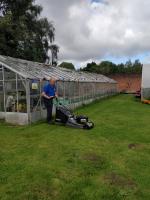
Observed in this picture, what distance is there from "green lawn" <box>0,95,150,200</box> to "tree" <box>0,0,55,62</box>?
38.8 ft

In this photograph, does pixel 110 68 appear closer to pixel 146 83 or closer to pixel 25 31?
pixel 146 83

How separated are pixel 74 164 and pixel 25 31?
16.4 metres

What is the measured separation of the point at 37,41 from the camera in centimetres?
2219

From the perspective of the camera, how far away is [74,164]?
17.0ft

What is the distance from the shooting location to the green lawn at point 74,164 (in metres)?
4.00

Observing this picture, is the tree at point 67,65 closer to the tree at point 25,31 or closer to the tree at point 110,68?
the tree at point 110,68

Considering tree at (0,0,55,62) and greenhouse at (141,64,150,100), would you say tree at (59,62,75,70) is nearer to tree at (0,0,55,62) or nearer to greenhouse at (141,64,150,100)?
tree at (0,0,55,62)

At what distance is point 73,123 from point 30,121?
1.72 meters

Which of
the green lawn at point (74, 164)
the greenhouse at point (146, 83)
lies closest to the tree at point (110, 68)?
the greenhouse at point (146, 83)

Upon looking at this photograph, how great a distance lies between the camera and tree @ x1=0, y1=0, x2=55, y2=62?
1855cm

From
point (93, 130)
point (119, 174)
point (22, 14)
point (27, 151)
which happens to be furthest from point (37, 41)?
point (119, 174)

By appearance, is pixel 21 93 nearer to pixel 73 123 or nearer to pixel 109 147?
pixel 73 123

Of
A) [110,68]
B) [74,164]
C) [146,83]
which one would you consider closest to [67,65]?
[110,68]

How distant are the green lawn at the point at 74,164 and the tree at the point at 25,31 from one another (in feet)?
38.8
